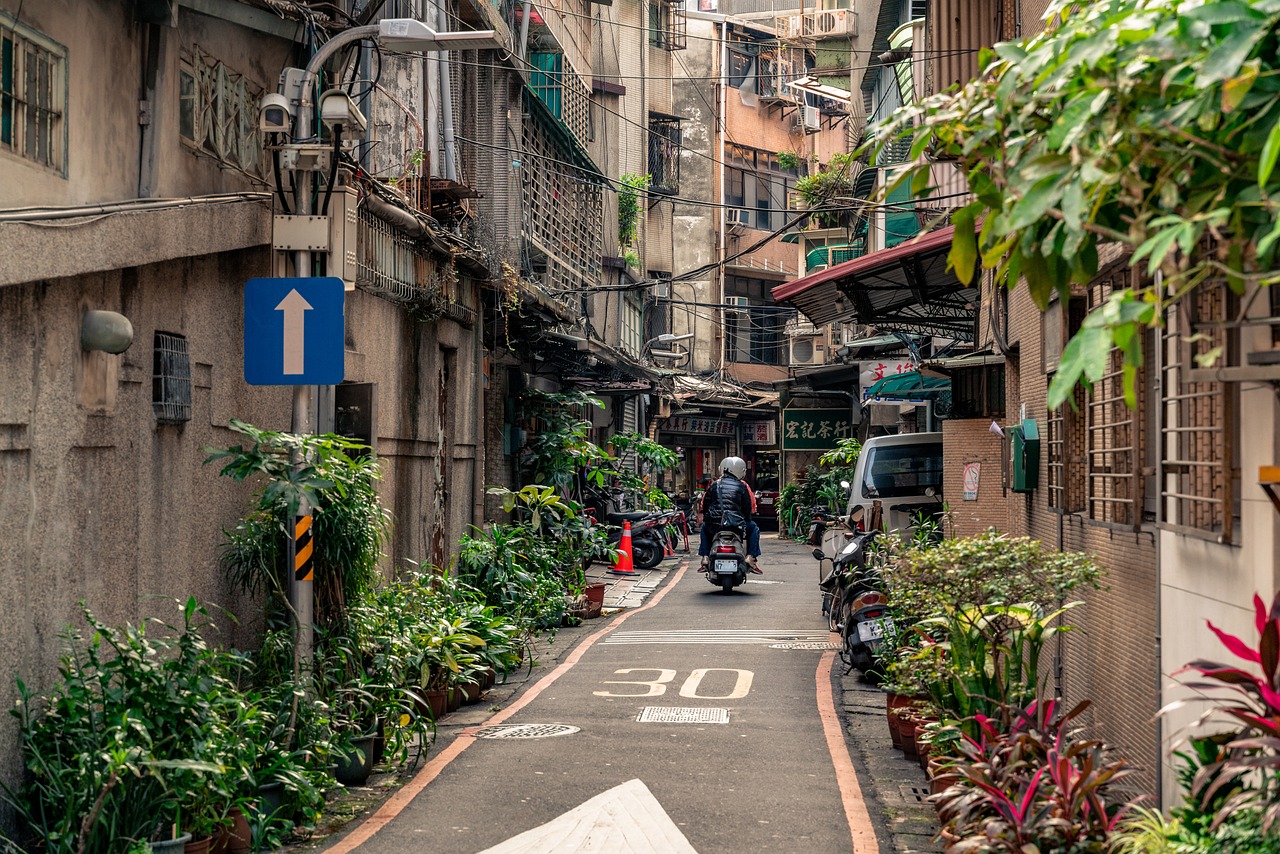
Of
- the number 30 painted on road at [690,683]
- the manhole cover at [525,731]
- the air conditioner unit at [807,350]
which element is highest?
the air conditioner unit at [807,350]

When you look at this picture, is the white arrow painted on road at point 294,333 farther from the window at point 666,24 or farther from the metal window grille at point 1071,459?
the window at point 666,24

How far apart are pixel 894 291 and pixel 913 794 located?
787 centimetres

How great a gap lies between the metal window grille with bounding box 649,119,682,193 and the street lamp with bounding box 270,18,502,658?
29641mm

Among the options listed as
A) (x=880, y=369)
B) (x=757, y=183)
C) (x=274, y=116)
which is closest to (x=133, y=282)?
(x=274, y=116)

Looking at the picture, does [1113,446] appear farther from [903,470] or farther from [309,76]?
[903,470]

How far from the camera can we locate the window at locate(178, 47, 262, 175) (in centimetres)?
869

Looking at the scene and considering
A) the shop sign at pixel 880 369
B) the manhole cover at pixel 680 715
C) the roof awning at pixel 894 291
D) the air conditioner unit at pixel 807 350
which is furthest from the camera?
the air conditioner unit at pixel 807 350

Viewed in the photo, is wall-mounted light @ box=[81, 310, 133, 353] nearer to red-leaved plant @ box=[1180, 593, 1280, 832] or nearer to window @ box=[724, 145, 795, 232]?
red-leaved plant @ box=[1180, 593, 1280, 832]

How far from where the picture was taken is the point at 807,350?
144ft

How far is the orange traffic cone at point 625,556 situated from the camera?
24266 millimetres

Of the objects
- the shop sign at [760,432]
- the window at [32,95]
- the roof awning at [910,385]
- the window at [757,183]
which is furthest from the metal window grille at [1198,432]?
the shop sign at [760,432]

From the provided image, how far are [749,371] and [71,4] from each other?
143 feet

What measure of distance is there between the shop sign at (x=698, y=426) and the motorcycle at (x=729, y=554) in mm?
25029

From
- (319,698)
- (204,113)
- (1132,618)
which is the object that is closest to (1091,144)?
(1132,618)
